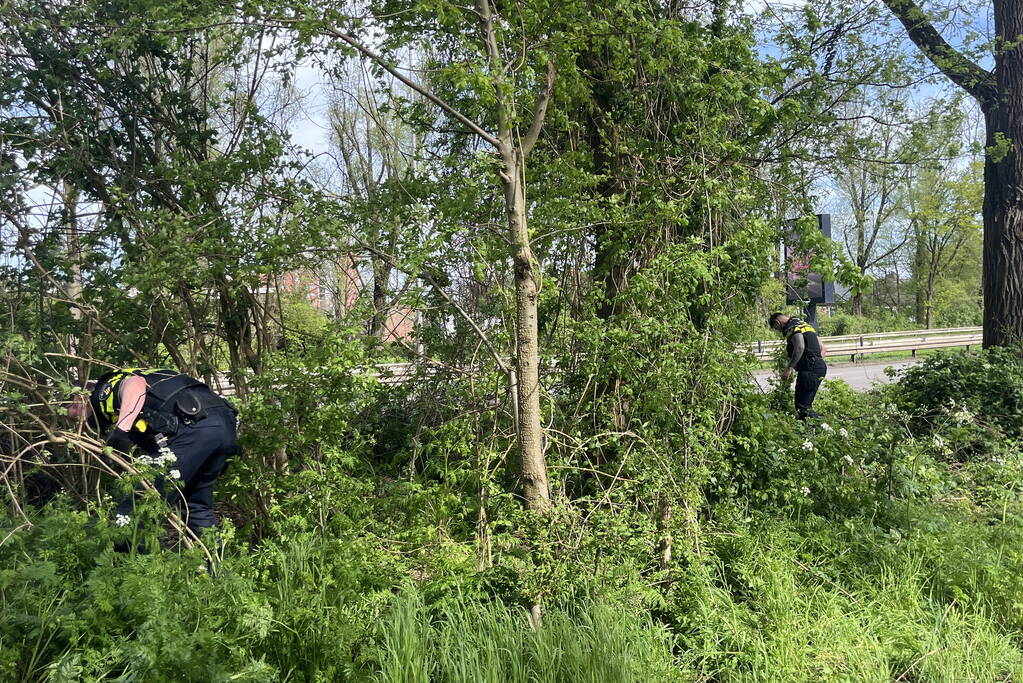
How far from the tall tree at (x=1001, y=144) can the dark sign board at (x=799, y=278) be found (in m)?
3.24

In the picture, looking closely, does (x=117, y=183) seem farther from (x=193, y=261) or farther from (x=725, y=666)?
(x=725, y=666)

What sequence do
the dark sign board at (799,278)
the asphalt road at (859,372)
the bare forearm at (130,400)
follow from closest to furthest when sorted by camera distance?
the bare forearm at (130,400), the dark sign board at (799,278), the asphalt road at (859,372)

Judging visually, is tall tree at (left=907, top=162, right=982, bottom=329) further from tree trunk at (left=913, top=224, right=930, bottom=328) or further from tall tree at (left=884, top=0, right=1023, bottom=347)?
tall tree at (left=884, top=0, right=1023, bottom=347)

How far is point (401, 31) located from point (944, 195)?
86.1 feet

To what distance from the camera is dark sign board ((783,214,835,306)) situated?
5.16m

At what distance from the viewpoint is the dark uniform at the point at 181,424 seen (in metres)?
4.18

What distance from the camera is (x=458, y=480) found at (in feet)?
14.6

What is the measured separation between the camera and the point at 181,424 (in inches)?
169

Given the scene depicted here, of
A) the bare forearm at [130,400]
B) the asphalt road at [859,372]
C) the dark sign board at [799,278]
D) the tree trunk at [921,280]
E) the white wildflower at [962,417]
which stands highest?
the tree trunk at [921,280]

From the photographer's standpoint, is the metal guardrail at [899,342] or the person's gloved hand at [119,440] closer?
the person's gloved hand at [119,440]

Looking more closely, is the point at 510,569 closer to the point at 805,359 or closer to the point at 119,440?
the point at 119,440

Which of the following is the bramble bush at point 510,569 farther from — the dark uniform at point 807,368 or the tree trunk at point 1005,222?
the tree trunk at point 1005,222

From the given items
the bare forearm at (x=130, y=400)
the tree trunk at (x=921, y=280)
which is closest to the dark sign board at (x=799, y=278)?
the bare forearm at (x=130, y=400)

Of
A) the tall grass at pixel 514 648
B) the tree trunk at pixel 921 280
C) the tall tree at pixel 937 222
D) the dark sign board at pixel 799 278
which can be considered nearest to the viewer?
the tall grass at pixel 514 648
